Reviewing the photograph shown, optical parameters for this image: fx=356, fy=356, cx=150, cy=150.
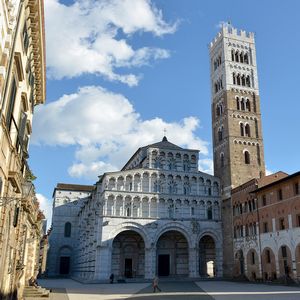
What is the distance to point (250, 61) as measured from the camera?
5509 centimetres

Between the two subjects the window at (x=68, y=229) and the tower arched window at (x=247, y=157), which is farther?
the window at (x=68, y=229)

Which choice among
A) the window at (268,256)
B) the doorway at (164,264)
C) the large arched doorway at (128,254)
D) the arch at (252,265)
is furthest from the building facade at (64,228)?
the window at (268,256)

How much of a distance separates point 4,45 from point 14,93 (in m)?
2.50

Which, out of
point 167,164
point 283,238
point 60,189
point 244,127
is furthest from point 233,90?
point 60,189

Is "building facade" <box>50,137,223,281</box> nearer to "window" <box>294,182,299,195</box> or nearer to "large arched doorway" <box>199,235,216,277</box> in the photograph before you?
"large arched doorway" <box>199,235,216,277</box>

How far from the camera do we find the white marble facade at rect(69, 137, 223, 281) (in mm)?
43125

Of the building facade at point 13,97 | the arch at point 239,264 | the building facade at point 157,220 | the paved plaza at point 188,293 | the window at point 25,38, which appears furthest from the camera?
the building facade at point 157,220

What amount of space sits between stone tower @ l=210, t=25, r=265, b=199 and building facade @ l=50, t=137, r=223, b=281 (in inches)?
142

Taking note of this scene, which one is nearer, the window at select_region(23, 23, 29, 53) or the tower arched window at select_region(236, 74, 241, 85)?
the window at select_region(23, 23, 29, 53)

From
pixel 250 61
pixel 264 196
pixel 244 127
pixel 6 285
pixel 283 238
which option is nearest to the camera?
pixel 6 285

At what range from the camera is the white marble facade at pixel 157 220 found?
43.1 meters

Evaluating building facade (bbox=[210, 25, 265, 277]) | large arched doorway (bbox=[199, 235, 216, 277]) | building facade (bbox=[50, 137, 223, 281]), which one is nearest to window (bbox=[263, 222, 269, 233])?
building facade (bbox=[210, 25, 265, 277])

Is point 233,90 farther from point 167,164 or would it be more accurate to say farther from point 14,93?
point 14,93

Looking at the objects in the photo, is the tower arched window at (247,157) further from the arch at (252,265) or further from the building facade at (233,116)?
the arch at (252,265)
